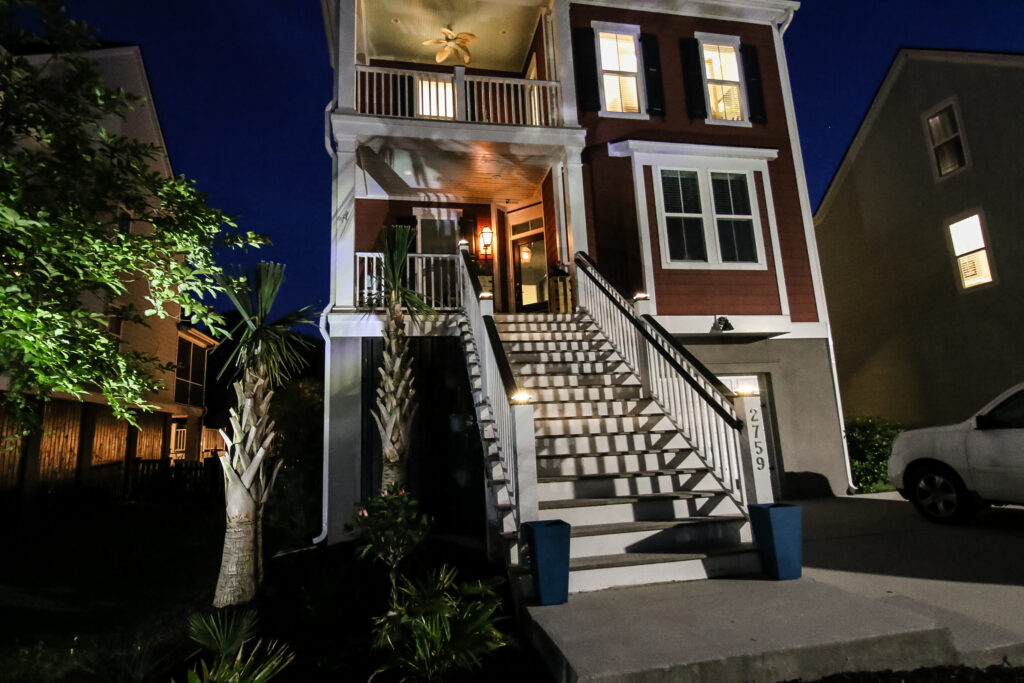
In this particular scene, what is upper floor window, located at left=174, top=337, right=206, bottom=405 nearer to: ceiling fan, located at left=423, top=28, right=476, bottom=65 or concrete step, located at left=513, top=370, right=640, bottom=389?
ceiling fan, located at left=423, top=28, right=476, bottom=65

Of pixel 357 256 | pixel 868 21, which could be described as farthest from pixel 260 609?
pixel 868 21

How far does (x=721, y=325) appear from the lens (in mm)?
9055

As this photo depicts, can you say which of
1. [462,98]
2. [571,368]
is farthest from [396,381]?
[462,98]

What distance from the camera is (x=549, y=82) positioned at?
30.8 ft

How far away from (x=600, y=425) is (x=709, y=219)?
5.56 metres

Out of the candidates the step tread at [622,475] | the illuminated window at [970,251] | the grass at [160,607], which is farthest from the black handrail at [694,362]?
the illuminated window at [970,251]

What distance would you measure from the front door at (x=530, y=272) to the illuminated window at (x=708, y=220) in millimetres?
2574

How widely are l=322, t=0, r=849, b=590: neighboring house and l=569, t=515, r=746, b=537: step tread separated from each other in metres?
0.82

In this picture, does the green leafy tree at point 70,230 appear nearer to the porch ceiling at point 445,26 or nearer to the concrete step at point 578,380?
the concrete step at point 578,380

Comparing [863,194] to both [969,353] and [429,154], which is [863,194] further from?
[429,154]

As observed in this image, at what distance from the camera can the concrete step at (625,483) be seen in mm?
4992

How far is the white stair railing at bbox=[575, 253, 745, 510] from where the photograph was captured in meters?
5.00

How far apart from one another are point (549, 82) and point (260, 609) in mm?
8758

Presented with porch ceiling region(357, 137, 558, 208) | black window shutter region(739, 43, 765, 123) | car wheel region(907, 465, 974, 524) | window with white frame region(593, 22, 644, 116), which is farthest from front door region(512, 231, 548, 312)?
car wheel region(907, 465, 974, 524)
